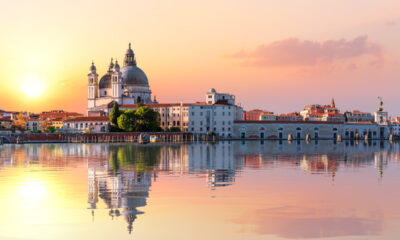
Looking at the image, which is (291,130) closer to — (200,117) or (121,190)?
(200,117)

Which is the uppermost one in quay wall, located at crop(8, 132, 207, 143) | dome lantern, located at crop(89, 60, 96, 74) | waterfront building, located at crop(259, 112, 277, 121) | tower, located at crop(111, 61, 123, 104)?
dome lantern, located at crop(89, 60, 96, 74)

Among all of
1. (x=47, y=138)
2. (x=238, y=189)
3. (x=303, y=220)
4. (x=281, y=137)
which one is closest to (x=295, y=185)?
(x=238, y=189)

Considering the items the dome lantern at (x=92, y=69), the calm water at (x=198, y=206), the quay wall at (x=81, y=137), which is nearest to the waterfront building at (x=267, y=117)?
the dome lantern at (x=92, y=69)

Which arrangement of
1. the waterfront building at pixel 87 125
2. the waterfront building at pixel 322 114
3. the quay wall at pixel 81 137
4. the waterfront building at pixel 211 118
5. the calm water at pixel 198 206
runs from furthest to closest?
1. the waterfront building at pixel 322 114
2. the waterfront building at pixel 211 118
3. the waterfront building at pixel 87 125
4. the quay wall at pixel 81 137
5. the calm water at pixel 198 206

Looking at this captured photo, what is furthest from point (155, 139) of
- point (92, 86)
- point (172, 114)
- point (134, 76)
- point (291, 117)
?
point (291, 117)

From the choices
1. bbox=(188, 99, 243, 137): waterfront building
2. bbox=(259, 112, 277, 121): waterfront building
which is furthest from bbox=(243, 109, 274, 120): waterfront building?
bbox=(188, 99, 243, 137): waterfront building

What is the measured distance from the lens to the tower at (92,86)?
106812 mm

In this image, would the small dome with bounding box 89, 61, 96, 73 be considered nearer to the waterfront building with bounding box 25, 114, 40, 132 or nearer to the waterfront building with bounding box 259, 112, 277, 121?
the waterfront building with bounding box 25, 114, 40, 132

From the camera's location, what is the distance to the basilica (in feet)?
335

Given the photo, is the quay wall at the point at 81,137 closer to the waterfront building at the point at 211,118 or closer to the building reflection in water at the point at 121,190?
the waterfront building at the point at 211,118

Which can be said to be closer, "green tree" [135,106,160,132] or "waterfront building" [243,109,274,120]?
"green tree" [135,106,160,132]

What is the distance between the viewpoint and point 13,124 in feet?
342

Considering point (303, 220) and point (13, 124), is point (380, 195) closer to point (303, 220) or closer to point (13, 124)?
point (303, 220)

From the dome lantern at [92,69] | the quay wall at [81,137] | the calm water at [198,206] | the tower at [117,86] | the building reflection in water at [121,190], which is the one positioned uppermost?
the dome lantern at [92,69]
